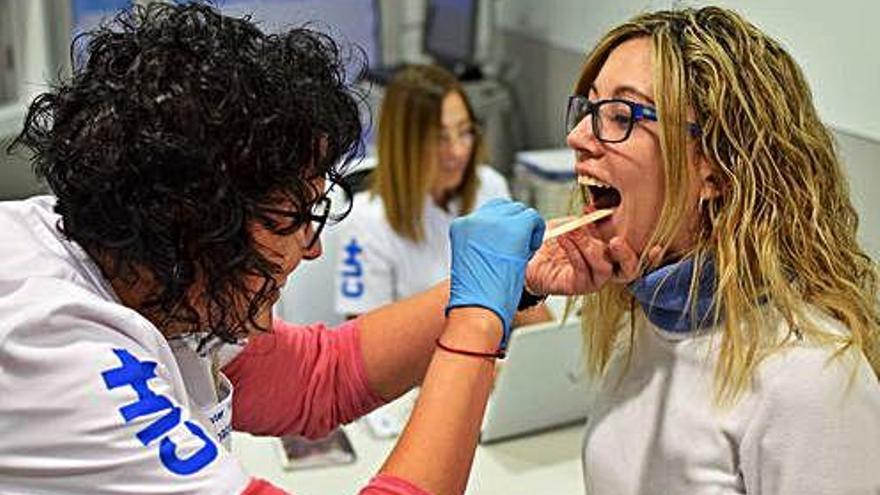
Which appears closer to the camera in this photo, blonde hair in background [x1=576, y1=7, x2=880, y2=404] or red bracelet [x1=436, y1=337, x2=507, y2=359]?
red bracelet [x1=436, y1=337, x2=507, y2=359]

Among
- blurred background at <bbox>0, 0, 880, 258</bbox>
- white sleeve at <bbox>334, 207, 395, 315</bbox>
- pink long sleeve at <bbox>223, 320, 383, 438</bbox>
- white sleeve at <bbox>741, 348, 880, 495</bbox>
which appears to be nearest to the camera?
white sleeve at <bbox>741, 348, 880, 495</bbox>

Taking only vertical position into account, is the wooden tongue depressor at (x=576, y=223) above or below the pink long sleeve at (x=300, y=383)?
above

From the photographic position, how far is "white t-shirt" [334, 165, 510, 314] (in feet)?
8.20

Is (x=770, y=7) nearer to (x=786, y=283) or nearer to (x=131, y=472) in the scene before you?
(x=786, y=283)

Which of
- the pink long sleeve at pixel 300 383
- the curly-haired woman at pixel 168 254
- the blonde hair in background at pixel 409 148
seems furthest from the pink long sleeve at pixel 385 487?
the blonde hair in background at pixel 409 148

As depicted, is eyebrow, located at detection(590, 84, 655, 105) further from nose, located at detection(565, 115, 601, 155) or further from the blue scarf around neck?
the blue scarf around neck

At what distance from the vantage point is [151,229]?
978 mm

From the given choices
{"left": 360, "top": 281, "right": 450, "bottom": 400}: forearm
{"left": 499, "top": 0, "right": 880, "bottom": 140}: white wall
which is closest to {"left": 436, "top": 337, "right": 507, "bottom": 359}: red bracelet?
{"left": 360, "top": 281, "right": 450, "bottom": 400}: forearm

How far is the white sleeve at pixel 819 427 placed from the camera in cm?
115

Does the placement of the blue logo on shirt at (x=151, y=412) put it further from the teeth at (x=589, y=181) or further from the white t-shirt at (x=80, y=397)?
the teeth at (x=589, y=181)

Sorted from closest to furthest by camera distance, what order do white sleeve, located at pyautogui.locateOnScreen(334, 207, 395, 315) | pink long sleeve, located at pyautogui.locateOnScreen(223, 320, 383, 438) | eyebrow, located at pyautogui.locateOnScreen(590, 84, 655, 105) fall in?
eyebrow, located at pyautogui.locateOnScreen(590, 84, 655, 105) → pink long sleeve, located at pyautogui.locateOnScreen(223, 320, 383, 438) → white sleeve, located at pyautogui.locateOnScreen(334, 207, 395, 315)

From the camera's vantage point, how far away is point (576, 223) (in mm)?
1371

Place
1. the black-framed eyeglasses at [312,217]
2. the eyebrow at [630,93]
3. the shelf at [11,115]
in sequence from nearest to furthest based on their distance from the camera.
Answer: the black-framed eyeglasses at [312,217]
the eyebrow at [630,93]
the shelf at [11,115]

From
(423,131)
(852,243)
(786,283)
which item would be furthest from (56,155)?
(423,131)
